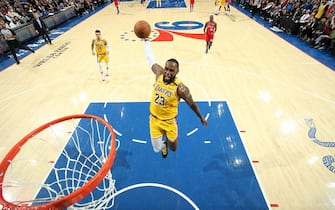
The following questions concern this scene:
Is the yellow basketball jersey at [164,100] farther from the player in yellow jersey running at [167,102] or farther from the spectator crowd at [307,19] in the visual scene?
the spectator crowd at [307,19]

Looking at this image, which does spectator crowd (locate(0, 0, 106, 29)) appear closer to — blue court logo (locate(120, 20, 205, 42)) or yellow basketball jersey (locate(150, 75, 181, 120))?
blue court logo (locate(120, 20, 205, 42))

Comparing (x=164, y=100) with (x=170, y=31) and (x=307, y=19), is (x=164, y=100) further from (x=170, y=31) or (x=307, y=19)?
(x=307, y=19)

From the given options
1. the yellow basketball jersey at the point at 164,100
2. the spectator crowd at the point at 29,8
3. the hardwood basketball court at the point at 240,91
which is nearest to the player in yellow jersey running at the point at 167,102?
the yellow basketball jersey at the point at 164,100

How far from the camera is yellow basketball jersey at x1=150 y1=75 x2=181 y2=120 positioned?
10.4 ft

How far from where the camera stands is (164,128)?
3535mm

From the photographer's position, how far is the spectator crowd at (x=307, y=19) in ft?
31.3

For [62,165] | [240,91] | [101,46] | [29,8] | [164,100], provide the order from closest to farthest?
[164,100], [62,165], [240,91], [101,46], [29,8]

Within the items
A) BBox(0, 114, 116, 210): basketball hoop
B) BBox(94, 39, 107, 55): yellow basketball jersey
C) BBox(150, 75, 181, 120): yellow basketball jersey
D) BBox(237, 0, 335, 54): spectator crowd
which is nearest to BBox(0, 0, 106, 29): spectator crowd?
BBox(94, 39, 107, 55): yellow basketball jersey

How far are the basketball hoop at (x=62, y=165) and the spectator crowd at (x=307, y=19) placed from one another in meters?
10.3

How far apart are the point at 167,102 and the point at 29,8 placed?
1511 cm

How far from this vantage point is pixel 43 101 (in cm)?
634

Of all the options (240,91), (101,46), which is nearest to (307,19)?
(240,91)

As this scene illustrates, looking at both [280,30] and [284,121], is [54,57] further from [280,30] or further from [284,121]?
[280,30]

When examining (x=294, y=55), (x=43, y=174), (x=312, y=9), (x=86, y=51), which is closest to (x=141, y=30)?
(x=43, y=174)
